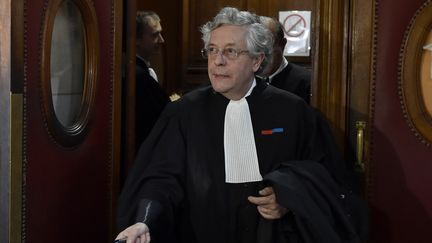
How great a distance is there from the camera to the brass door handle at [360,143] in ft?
9.65

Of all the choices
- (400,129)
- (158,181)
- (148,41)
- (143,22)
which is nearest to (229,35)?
(158,181)

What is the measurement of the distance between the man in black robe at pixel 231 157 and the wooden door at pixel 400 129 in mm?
431

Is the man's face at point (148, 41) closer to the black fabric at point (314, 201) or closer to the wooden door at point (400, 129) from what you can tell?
the wooden door at point (400, 129)

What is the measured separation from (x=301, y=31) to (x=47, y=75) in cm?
278

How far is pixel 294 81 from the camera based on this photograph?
372 cm

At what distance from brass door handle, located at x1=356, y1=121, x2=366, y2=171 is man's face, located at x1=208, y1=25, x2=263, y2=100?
698 millimetres

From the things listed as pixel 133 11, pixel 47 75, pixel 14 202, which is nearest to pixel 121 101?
pixel 133 11

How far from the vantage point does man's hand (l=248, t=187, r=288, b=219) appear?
91.9 inches

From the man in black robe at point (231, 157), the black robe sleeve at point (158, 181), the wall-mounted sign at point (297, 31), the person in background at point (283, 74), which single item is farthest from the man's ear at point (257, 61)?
the wall-mounted sign at point (297, 31)

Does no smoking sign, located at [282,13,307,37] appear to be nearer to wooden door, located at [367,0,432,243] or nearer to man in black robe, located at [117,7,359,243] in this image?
wooden door, located at [367,0,432,243]

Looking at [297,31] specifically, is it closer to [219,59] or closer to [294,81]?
[294,81]

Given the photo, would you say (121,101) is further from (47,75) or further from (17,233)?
(17,233)

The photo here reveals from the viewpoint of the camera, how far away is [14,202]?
239 cm

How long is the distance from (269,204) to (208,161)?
302mm
